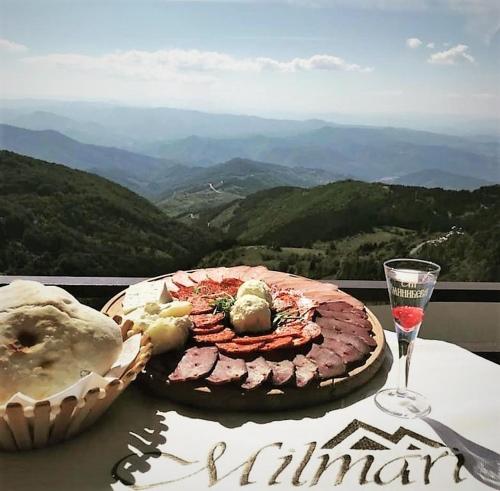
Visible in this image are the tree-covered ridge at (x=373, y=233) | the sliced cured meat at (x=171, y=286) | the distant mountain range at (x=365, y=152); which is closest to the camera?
the sliced cured meat at (x=171, y=286)

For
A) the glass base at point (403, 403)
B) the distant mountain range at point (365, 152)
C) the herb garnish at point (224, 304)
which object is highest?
the distant mountain range at point (365, 152)

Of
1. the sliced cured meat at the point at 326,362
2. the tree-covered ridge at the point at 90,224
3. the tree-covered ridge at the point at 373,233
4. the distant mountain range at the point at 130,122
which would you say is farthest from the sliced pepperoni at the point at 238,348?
the distant mountain range at the point at 130,122

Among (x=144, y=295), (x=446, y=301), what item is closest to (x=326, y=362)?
(x=144, y=295)

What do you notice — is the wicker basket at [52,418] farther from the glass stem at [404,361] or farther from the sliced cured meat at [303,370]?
the glass stem at [404,361]

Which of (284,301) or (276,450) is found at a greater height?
(284,301)

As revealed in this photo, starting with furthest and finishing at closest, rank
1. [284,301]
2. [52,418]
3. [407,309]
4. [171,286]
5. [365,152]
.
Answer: [365,152] < [171,286] < [284,301] < [407,309] < [52,418]

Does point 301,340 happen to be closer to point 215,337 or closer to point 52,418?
point 215,337

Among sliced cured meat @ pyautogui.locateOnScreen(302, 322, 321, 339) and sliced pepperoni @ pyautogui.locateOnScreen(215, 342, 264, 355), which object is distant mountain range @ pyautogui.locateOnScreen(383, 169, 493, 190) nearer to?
sliced cured meat @ pyautogui.locateOnScreen(302, 322, 321, 339)

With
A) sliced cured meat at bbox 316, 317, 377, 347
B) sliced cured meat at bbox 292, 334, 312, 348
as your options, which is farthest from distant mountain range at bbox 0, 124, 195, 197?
sliced cured meat at bbox 292, 334, 312, 348
